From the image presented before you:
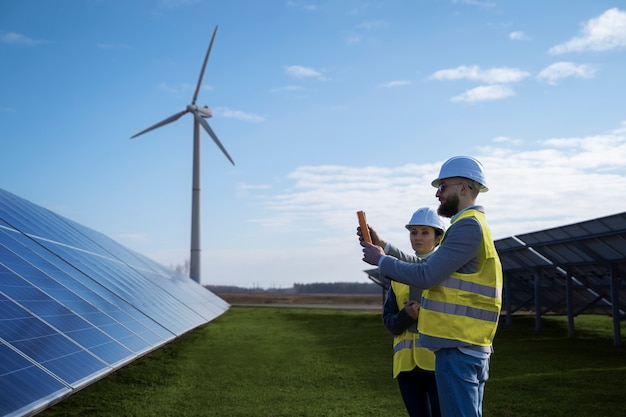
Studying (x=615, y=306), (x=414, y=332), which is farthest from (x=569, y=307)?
(x=414, y=332)

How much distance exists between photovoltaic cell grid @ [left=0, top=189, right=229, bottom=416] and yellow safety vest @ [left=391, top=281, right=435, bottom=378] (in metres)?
4.13

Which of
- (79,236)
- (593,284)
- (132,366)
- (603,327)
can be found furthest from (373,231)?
(603,327)

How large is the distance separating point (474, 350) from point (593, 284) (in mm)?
20110

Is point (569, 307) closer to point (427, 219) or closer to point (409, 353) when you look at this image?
point (427, 219)

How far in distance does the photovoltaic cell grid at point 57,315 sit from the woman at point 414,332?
414 centimetres

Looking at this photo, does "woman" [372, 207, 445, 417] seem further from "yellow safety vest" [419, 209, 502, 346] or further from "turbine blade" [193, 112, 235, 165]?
"turbine blade" [193, 112, 235, 165]

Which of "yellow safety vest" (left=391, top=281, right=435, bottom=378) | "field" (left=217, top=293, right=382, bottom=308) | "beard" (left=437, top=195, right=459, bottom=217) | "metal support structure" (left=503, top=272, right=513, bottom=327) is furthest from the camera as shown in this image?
"field" (left=217, top=293, right=382, bottom=308)

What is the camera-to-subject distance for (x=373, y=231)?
525 cm

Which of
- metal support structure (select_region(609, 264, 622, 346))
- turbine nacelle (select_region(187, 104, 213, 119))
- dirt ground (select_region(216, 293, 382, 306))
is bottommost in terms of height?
dirt ground (select_region(216, 293, 382, 306))

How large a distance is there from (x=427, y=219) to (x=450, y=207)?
1.25m

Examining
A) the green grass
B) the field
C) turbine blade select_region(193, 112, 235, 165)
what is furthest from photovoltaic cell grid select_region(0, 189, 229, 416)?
the field

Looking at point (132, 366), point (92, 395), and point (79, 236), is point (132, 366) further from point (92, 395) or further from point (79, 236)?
point (79, 236)

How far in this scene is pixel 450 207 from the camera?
460 cm

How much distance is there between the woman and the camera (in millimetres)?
5330
